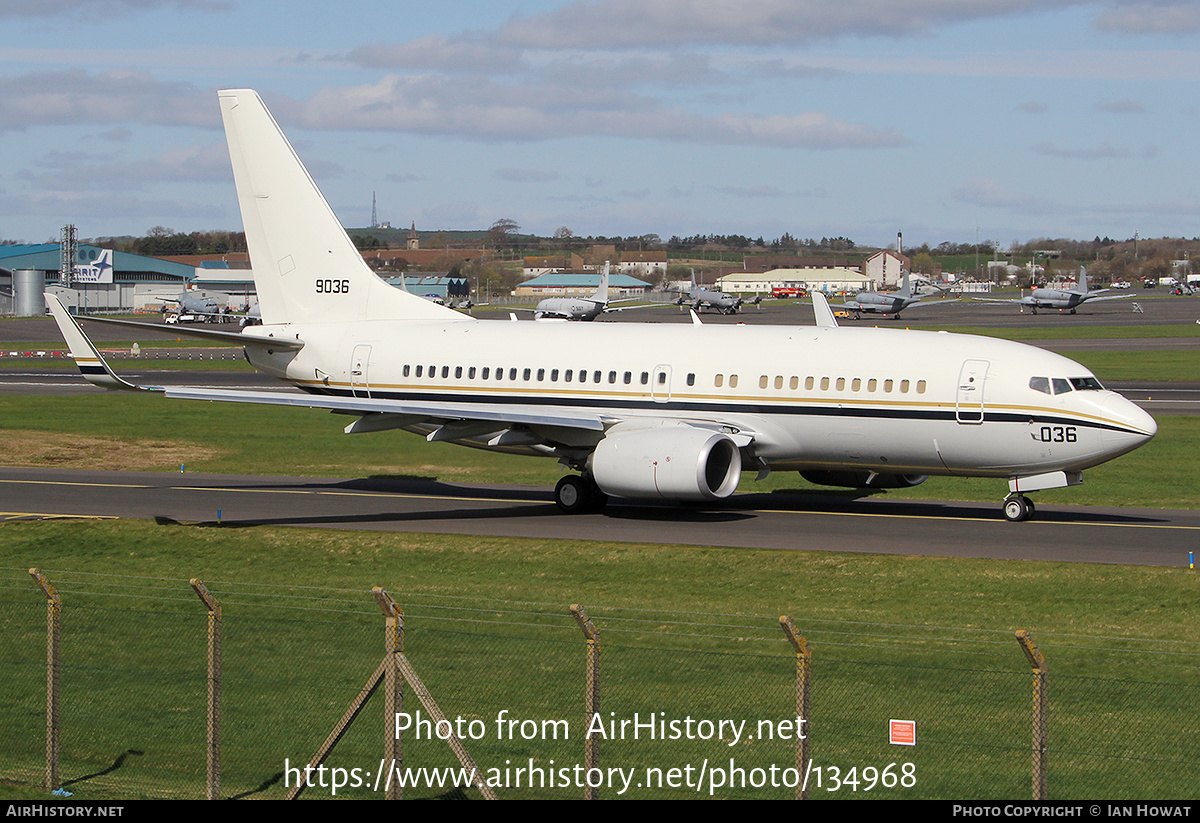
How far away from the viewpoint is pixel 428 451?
1516 inches

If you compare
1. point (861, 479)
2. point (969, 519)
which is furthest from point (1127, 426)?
point (861, 479)

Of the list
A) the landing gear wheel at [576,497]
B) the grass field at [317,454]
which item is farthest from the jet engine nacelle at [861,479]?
the landing gear wheel at [576,497]

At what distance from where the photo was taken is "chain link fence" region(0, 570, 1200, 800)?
1425 cm

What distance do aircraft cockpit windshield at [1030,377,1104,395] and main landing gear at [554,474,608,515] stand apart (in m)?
10.5

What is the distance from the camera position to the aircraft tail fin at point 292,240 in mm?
38219

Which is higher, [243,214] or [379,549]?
[243,214]

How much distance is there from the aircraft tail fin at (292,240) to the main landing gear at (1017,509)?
53.3ft

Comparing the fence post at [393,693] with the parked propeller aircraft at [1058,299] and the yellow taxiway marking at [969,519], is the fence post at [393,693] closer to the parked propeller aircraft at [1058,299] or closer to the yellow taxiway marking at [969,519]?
the yellow taxiway marking at [969,519]

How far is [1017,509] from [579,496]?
10303 mm

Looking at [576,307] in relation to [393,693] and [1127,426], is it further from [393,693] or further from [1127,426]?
[393,693]

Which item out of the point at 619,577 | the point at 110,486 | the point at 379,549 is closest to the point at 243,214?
the point at 110,486

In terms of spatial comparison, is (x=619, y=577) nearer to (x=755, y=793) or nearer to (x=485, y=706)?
(x=485, y=706)

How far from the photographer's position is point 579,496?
109 feet
